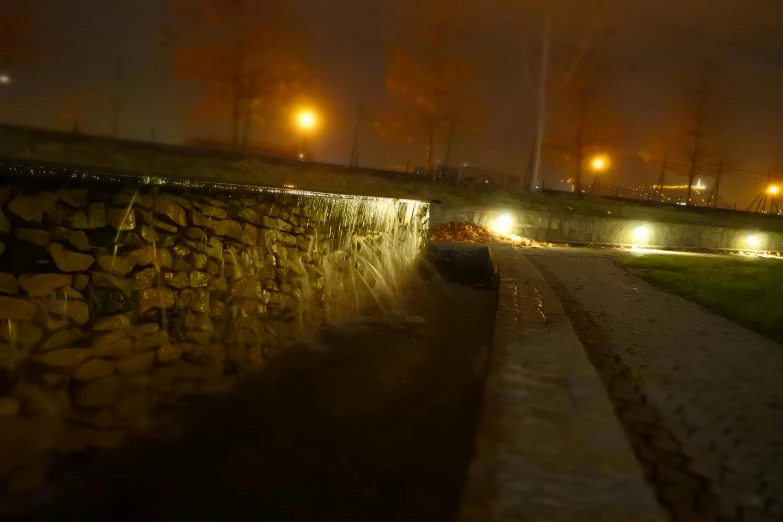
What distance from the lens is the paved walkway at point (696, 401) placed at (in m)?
2.73

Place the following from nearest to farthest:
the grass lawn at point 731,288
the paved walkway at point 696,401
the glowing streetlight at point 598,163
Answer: the paved walkway at point 696,401 → the grass lawn at point 731,288 → the glowing streetlight at point 598,163

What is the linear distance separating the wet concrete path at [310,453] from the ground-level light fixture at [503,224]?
15.0 metres

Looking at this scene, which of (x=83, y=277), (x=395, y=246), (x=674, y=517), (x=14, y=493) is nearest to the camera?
(x=674, y=517)

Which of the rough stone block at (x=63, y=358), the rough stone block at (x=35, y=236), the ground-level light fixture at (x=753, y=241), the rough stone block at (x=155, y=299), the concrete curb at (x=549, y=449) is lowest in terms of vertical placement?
the rough stone block at (x=63, y=358)

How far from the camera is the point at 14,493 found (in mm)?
3182

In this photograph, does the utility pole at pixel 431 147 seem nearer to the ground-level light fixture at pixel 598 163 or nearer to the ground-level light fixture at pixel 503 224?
the ground-level light fixture at pixel 503 224

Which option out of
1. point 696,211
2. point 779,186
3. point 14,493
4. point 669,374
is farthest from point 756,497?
point 779,186

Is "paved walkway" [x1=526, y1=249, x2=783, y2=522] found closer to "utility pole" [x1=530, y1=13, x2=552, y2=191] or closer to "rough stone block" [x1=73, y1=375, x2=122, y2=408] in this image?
"rough stone block" [x1=73, y1=375, x2=122, y2=408]

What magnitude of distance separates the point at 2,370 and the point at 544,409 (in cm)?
380

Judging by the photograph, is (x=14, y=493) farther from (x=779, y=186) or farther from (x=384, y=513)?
(x=779, y=186)

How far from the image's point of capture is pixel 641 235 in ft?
75.7

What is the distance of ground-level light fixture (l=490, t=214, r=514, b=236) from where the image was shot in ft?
66.7

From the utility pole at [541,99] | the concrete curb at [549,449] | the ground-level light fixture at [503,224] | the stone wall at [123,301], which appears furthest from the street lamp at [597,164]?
the concrete curb at [549,449]

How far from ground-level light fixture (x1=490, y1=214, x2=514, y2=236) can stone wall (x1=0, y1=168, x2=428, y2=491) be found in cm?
1449
